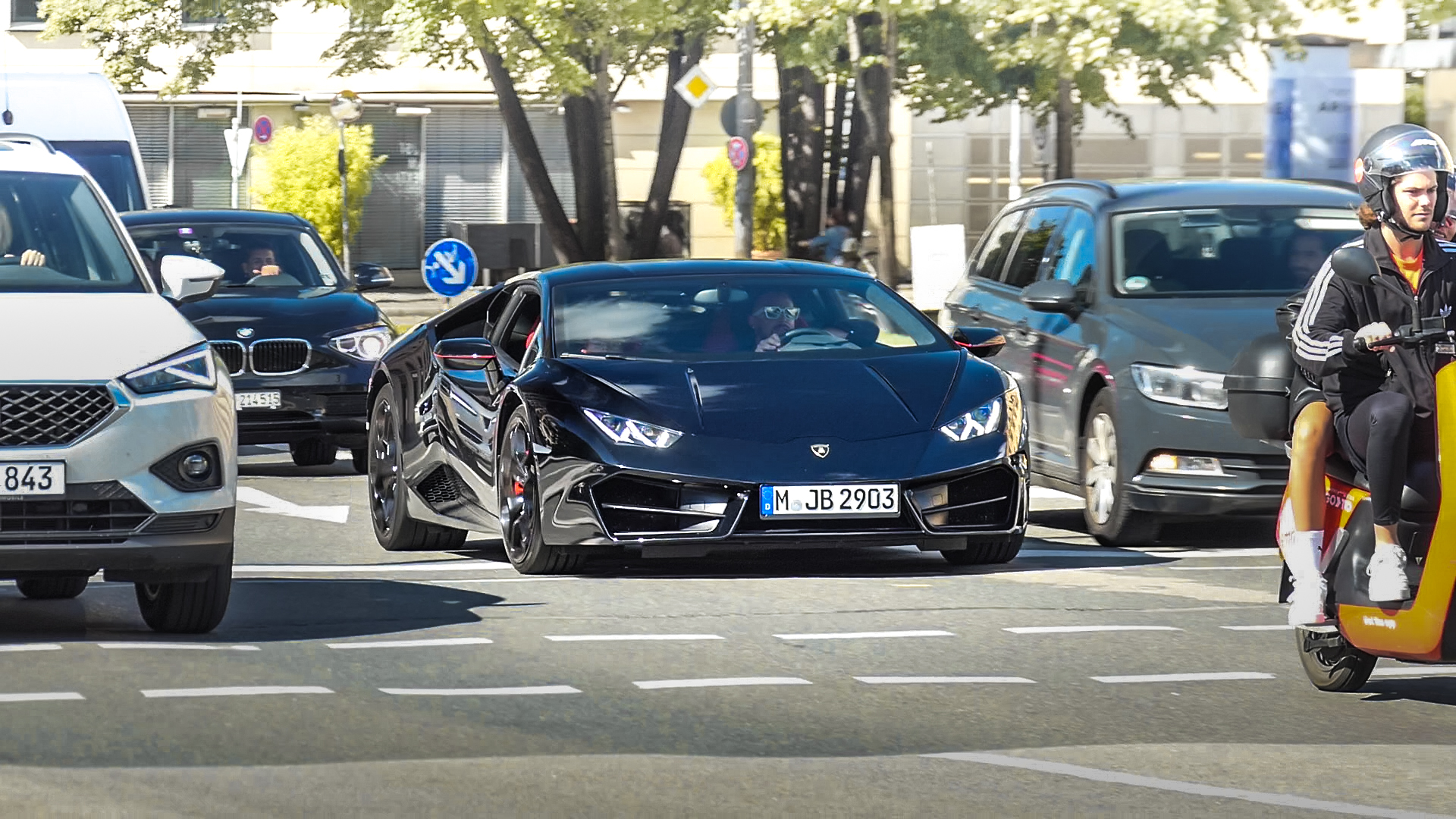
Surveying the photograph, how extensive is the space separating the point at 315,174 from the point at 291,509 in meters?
33.5

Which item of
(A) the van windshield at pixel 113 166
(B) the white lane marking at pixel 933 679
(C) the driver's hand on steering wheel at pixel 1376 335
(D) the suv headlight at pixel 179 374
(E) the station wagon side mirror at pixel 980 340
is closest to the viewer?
(C) the driver's hand on steering wheel at pixel 1376 335

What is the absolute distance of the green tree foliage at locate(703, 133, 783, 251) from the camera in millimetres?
49781

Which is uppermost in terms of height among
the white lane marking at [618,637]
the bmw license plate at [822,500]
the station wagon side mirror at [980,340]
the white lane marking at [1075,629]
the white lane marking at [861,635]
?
the station wagon side mirror at [980,340]

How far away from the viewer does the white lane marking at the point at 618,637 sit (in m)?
9.18

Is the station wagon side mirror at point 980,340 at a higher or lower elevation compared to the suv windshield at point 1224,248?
lower

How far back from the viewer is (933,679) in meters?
8.35

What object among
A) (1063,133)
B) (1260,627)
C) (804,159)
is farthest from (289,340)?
(804,159)

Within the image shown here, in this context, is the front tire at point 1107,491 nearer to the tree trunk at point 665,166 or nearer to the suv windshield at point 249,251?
the suv windshield at point 249,251

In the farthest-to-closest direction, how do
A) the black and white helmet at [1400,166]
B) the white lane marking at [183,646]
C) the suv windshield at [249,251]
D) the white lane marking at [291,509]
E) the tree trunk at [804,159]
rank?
the tree trunk at [804,159] → the suv windshield at [249,251] → the white lane marking at [291,509] → the white lane marking at [183,646] → the black and white helmet at [1400,166]

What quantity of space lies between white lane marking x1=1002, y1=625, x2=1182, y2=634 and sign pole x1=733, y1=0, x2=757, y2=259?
22.3 meters

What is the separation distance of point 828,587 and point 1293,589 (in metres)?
3.02

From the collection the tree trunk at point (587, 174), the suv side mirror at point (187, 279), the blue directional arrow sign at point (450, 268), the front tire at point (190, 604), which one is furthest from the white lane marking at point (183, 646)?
the tree trunk at point (587, 174)

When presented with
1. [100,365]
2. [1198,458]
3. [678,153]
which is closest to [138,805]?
[100,365]

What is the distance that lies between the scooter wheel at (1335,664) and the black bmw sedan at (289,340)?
9.70m
